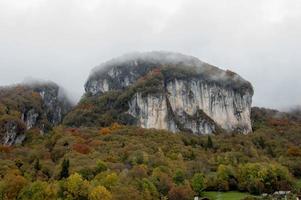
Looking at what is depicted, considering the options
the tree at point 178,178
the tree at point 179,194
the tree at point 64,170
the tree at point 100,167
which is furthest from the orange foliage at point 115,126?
the tree at point 179,194

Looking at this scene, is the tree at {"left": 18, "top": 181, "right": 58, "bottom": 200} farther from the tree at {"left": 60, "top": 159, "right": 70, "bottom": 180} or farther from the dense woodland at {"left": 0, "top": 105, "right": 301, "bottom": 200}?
the tree at {"left": 60, "top": 159, "right": 70, "bottom": 180}

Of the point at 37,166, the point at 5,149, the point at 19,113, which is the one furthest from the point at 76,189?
the point at 19,113

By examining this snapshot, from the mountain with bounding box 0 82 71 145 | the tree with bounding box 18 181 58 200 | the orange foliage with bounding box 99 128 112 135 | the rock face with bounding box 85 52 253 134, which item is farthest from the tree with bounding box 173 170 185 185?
the mountain with bounding box 0 82 71 145

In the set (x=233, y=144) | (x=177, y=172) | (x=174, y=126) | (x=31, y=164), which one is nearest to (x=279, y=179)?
(x=177, y=172)

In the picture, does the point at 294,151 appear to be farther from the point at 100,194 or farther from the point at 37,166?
the point at 100,194

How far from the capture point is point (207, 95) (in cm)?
17925

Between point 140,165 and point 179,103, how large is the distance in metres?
71.7

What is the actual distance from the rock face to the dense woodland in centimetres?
1246

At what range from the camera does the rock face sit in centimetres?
17138

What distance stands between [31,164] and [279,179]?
56191 mm

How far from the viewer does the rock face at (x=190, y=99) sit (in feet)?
562

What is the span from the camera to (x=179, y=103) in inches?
6909

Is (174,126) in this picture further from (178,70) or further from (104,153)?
(104,153)

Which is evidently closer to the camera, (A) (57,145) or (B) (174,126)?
(A) (57,145)
